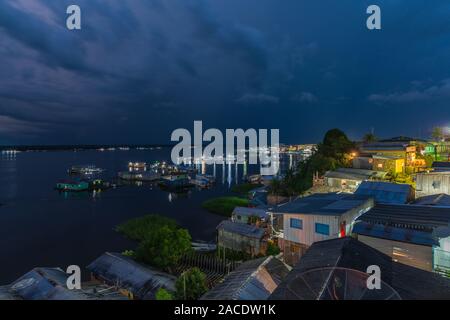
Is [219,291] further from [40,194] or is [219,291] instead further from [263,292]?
[40,194]

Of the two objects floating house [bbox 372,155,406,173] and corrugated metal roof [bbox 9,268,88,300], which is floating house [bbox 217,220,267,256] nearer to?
corrugated metal roof [bbox 9,268,88,300]

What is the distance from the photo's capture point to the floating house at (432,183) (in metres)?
15.7

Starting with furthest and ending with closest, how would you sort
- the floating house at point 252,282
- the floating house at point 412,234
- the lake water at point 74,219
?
the lake water at point 74,219 < the floating house at point 252,282 < the floating house at point 412,234

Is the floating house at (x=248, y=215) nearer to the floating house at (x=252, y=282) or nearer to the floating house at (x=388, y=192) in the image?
the floating house at (x=388, y=192)

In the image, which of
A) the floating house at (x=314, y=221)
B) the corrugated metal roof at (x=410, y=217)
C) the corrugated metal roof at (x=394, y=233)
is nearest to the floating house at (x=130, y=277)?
the floating house at (x=314, y=221)

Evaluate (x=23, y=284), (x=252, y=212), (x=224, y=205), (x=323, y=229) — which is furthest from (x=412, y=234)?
(x=224, y=205)

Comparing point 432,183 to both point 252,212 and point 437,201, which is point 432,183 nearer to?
point 437,201

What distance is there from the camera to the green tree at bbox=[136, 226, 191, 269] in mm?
13828

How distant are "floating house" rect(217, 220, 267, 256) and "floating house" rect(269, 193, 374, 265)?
244 centimetres

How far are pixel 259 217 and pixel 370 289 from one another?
15165 millimetres

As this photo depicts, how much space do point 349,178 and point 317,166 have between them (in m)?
6.47

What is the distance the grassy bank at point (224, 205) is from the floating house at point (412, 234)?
22.1 metres
